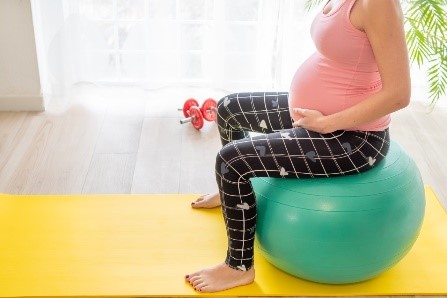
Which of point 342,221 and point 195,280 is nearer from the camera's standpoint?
point 342,221

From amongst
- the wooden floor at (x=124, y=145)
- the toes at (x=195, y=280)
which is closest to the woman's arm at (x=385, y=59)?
the toes at (x=195, y=280)

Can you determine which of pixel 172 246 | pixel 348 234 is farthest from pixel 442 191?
pixel 172 246

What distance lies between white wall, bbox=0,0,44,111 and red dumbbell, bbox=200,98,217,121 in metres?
0.75

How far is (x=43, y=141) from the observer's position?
276 centimetres

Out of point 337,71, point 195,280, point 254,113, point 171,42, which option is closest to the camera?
point 337,71

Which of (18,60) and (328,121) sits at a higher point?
(328,121)

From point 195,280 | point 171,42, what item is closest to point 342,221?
point 195,280

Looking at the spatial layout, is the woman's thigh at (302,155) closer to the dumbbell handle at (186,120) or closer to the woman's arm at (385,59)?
the woman's arm at (385,59)

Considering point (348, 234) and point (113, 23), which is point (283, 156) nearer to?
point (348, 234)

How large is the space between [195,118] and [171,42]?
0.38 m

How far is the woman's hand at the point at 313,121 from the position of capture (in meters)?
1.73

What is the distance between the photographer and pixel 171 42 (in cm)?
297

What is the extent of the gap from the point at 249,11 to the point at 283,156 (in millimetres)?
1302

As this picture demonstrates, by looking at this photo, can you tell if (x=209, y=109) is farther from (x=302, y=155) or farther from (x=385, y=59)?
(x=385, y=59)
